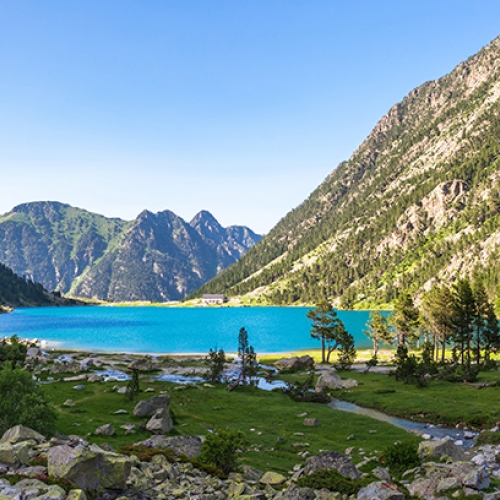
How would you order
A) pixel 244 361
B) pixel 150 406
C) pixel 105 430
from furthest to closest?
pixel 244 361, pixel 150 406, pixel 105 430

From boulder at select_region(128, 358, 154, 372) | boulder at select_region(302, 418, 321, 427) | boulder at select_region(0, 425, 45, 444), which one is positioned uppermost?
boulder at select_region(0, 425, 45, 444)

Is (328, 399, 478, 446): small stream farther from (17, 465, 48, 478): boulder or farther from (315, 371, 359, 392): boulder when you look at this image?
(17, 465, 48, 478): boulder

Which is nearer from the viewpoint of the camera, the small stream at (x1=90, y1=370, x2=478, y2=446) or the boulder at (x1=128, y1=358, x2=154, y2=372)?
the small stream at (x1=90, y1=370, x2=478, y2=446)

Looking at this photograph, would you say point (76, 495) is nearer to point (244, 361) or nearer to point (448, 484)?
point (448, 484)

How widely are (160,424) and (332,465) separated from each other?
1919 centimetres

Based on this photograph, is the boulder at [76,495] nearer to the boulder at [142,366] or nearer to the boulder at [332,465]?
the boulder at [332,465]

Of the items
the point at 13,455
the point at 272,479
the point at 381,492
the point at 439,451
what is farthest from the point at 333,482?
the point at 13,455

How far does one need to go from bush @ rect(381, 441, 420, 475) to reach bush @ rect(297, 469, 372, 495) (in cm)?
452

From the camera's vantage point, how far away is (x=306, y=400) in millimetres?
61500

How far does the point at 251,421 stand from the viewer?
47.8 m

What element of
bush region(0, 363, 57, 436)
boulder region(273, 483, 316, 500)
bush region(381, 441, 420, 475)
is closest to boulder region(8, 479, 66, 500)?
boulder region(273, 483, 316, 500)

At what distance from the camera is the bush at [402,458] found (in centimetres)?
2698

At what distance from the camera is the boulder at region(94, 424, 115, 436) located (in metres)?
36.6

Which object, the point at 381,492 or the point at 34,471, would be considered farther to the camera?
the point at 381,492
